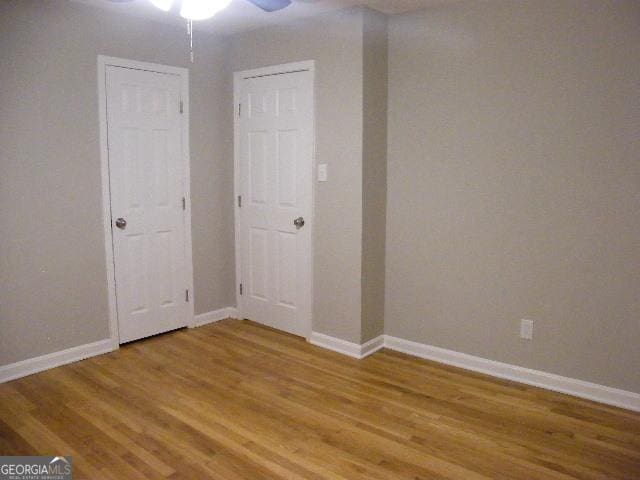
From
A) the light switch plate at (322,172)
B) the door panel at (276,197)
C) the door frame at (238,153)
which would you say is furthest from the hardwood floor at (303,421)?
the light switch plate at (322,172)

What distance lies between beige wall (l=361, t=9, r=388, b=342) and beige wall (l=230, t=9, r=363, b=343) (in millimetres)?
48

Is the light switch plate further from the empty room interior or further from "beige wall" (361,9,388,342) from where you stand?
"beige wall" (361,9,388,342)

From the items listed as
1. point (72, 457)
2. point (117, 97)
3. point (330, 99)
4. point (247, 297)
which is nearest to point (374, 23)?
point (330, 99)

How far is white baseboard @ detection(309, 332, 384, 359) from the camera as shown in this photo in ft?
12.4

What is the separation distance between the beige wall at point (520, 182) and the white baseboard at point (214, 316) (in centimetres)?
155

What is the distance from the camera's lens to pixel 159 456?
2.52m

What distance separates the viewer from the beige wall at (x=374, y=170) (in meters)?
3.61

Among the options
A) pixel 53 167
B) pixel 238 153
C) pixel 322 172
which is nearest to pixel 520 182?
pixel 322 172

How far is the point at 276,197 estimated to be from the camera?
4203 mm

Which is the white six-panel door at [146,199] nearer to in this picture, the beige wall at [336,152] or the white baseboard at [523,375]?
the beige wall at [336,152]

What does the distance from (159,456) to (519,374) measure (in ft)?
7.30

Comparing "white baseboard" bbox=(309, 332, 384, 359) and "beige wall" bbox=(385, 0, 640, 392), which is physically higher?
"beige wall" bbox=(385, 0, 640, 392)

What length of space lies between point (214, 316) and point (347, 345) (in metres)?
1.36

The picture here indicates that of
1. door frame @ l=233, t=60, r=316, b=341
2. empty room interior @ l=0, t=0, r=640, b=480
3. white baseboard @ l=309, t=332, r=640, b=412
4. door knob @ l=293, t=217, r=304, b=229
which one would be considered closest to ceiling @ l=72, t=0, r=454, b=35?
empty room interior @ l=0, t=0, r=640, b=480
